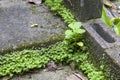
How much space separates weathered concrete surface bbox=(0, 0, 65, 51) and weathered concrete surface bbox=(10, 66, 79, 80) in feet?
1.08

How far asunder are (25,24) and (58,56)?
24.9 inches

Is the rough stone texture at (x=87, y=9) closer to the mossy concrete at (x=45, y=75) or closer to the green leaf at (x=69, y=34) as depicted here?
the green leaf at (x=69, y=34)

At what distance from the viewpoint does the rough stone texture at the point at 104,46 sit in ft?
8.20

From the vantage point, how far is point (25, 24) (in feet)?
10.7

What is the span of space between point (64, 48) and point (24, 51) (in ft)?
1.31

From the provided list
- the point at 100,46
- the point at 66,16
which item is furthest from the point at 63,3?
the point at 100,46

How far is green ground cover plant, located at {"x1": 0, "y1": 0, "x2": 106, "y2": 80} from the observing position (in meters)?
2.73

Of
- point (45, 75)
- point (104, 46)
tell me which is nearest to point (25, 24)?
point (45, 75)

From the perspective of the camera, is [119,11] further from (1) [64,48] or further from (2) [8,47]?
(2) [8,47]

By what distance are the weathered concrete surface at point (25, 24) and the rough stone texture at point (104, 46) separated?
1.19 ft

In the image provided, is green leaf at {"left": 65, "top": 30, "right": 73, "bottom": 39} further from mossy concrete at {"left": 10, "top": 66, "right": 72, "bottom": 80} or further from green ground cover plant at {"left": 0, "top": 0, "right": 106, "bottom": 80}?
mossy concrete at {"left": 10, "top": 66, "right": 72, "bottom": 80}

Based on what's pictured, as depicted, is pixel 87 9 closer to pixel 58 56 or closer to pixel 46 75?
pixel 58 56

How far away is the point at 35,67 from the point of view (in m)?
2.78

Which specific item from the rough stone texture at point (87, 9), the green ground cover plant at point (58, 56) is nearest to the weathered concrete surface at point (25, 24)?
the green ground cover plant at point (58, 56)
